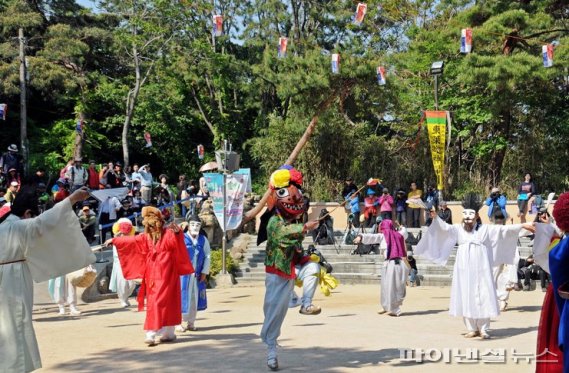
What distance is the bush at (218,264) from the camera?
19.5 metres

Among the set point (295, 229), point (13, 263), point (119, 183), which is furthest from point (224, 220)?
point (13, 263)

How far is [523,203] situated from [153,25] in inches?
564

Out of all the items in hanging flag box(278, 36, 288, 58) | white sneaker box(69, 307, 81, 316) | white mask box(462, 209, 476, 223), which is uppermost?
hanging flag box(278, 36, 288, 58)

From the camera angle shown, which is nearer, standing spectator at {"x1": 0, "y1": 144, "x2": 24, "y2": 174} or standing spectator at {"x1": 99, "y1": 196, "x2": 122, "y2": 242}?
standing spectator at {"x1": 99, "y1": 196, "x2": 122, "y2": 242}

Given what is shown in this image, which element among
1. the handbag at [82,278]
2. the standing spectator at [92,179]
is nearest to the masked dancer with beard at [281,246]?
the handbag at [82,278]

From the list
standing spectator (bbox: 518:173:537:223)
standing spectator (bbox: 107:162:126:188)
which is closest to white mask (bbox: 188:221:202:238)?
standing spectator (bbox: 107:162:126:188)

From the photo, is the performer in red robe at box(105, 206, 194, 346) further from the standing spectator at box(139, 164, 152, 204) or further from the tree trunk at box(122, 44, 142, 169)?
the tree trunk at box(122, 44, 142, 169)

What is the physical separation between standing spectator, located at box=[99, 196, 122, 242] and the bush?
277 centimetres

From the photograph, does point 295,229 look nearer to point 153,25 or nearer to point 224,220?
point 224,220

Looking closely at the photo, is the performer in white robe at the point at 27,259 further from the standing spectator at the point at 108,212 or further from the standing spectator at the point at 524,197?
the standing spectator at the point at 524,197

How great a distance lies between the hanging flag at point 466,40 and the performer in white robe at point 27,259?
18820 mm

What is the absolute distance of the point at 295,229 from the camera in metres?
7.98

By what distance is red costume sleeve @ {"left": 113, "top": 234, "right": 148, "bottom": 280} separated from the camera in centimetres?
980

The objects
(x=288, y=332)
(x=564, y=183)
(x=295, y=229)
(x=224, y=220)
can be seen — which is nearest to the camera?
(x=295, y=229)
